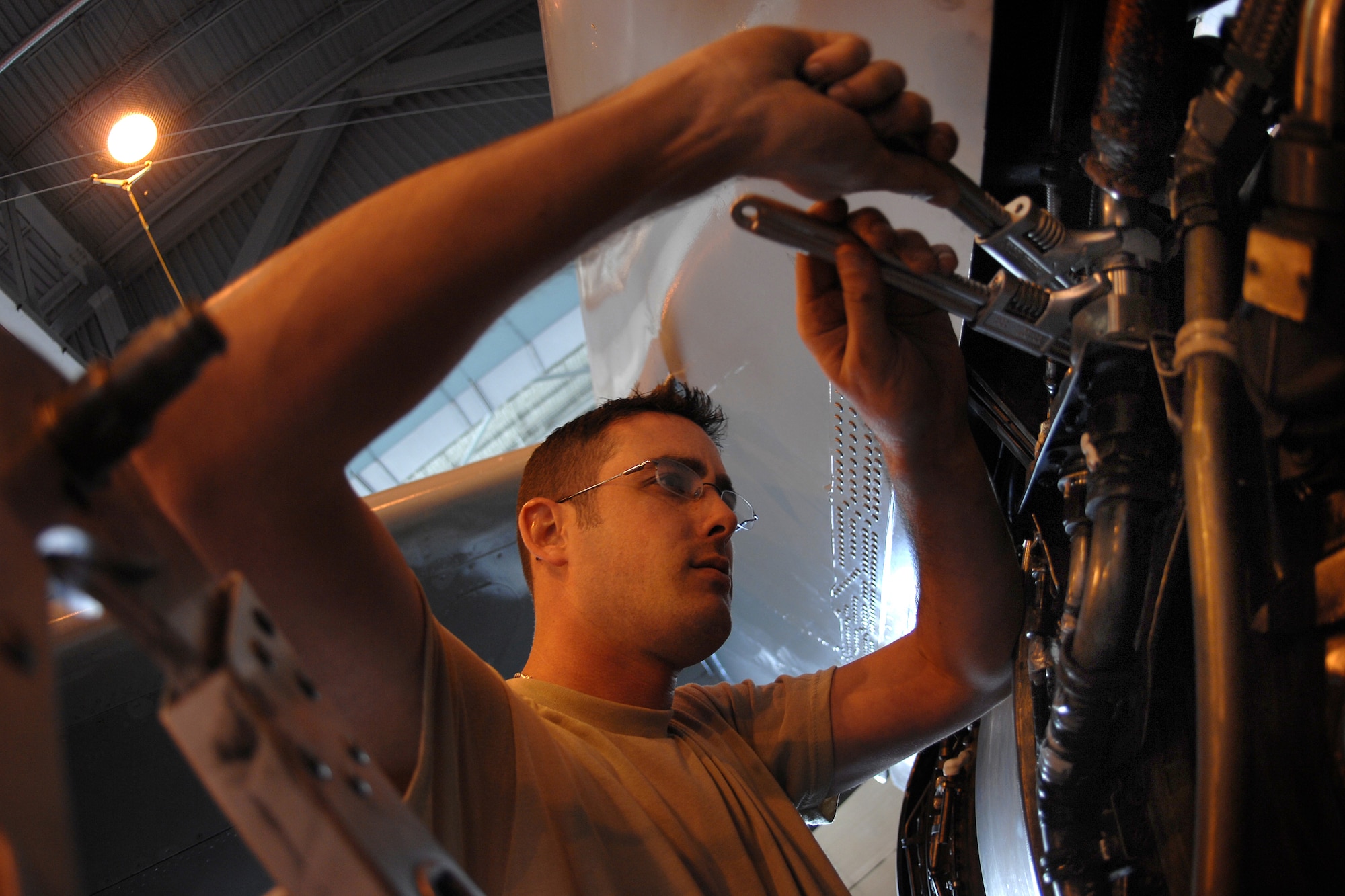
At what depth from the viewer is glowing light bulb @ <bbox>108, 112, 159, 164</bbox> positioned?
3332 millimetres

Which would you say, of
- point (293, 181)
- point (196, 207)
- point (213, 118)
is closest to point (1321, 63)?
point (213, 118)

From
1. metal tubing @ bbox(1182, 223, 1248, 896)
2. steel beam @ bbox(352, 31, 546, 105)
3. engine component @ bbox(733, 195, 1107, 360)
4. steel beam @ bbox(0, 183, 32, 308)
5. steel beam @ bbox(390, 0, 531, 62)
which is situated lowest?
metal tubing @ bbox(1182, 223, 1248, 896)

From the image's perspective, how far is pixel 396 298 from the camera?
650 millimetres

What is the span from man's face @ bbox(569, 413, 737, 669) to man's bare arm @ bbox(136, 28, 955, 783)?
48cm

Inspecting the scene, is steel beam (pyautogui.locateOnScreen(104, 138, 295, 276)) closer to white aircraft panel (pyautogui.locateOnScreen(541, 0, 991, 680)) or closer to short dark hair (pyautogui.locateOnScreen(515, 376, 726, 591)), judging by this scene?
white aircraft panel (pyautogui.locateOnScreen(541, 0, 991, 680))

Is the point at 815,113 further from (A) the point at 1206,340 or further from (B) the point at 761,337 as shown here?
(B) the point at 761,337

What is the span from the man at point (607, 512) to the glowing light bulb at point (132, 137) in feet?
9.17

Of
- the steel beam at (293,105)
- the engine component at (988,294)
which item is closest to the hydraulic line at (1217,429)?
the engine component at (988,294)

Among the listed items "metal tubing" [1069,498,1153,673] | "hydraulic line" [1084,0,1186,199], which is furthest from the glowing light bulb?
"metal tubing" [1069,498,1153,673]

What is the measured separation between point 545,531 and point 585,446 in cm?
15

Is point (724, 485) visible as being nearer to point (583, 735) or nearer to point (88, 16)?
point (583, 735)

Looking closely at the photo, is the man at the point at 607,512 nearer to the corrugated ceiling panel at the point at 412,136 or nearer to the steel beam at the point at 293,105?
the steel beam at the point at 293,105

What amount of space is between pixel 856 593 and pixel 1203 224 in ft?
4.10

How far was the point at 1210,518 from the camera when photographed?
667mm
